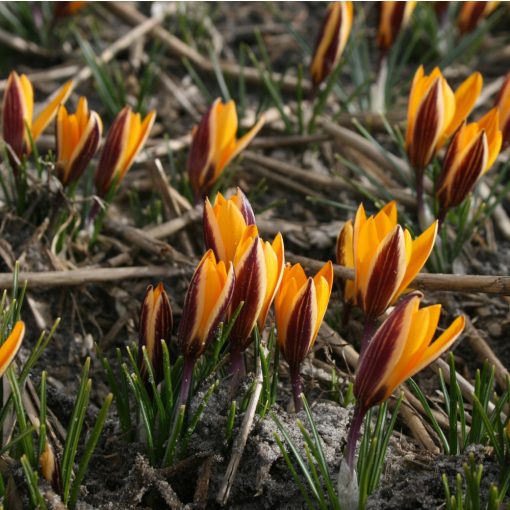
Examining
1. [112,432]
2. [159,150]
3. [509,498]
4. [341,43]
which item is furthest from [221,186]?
[509,498]

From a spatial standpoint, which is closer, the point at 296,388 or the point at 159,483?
the point at 159,483

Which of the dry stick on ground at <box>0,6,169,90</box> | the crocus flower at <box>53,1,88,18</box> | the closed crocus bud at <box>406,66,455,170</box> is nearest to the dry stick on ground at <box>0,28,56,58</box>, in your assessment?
the dry stick on ground at <box>0,6,169,90</box>

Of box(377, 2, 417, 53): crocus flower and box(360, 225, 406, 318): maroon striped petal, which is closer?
box(360, 225, 406, 318): maroon striped petal

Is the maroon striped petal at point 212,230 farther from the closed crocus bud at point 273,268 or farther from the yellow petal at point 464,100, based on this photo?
the yellow petal at point 464,100

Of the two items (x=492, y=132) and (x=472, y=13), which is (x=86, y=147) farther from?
(x=472, y=13)

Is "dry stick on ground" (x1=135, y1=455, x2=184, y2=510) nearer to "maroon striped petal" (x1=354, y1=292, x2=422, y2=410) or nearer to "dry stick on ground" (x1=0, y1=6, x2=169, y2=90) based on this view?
"maroon striped petal" (x1=354, y1=292, x2=422, y2=410)

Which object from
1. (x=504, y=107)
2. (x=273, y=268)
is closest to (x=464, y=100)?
(x=504, y=107)
